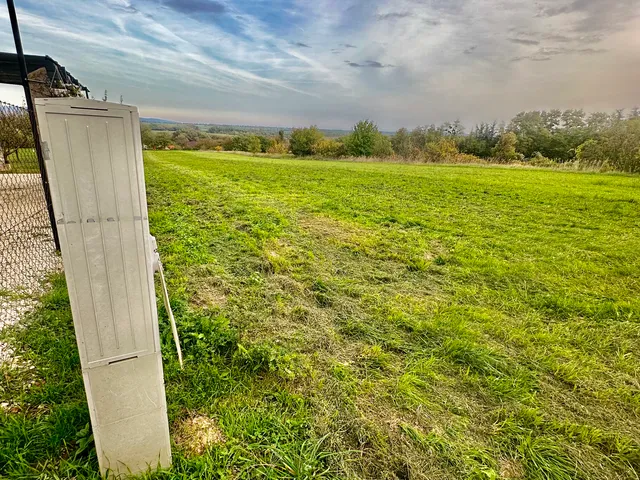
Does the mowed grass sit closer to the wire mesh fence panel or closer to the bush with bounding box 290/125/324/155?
the wire mesh fence panel

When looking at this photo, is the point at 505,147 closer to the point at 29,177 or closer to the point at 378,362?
the point at 378,362

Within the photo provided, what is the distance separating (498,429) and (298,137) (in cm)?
3850

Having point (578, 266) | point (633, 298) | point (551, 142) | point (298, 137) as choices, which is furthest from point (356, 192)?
point (551, 142)

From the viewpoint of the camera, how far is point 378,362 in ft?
7.22

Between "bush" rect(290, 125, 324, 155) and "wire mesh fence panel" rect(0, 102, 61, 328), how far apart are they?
3148cm

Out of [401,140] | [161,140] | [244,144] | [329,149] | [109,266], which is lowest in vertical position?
[161,140]

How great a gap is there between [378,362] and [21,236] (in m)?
5.03

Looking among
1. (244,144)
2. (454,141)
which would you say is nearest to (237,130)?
(244,144)

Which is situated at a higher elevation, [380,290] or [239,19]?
[239,19]

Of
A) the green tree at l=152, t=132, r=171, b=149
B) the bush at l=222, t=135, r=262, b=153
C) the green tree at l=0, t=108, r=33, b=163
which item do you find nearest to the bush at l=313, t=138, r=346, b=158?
the bush at l=222, t=135, r=262, b=153

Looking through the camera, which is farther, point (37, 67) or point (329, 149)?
point (329, 149)

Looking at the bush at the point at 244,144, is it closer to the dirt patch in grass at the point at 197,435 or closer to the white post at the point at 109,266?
the dirt patch in grass at the point at 197,435

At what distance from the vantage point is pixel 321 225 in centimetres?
572

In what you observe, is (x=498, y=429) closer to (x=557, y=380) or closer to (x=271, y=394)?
(x=557, y=380)
